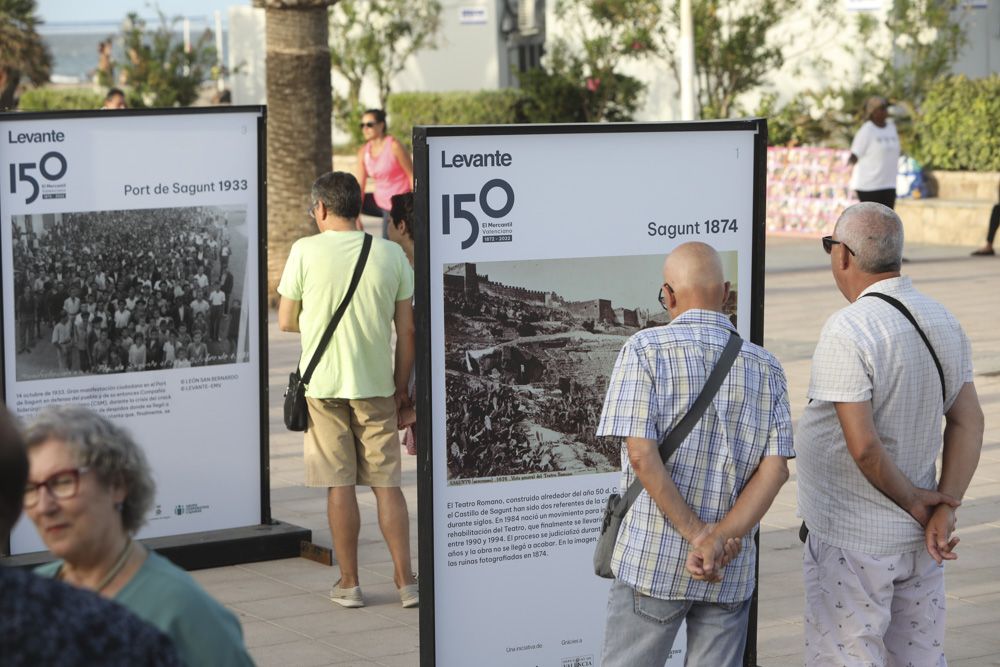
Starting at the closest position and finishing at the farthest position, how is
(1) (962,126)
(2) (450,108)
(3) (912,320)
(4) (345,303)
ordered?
1. (3) (912,320)
2. (4) (345,303)
3. (1) (962,126)
4. (2) (450,108)

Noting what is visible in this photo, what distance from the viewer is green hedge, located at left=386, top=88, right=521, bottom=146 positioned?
32.3 meters

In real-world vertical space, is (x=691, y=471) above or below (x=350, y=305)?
below

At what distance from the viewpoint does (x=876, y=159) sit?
1772 cm

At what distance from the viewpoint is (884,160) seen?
17.7 metres

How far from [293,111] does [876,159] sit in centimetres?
660

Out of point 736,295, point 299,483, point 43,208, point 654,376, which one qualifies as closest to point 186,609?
point 654,376

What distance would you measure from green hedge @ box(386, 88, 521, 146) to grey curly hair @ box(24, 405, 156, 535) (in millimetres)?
28553

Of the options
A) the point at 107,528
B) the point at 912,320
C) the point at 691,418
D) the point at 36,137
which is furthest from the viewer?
the point at 36,137

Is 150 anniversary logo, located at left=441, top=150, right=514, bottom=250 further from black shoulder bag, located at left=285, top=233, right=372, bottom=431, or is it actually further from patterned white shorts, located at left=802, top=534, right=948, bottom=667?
black shoulder bag, located at left=285, top=233, right=372, bottom=431

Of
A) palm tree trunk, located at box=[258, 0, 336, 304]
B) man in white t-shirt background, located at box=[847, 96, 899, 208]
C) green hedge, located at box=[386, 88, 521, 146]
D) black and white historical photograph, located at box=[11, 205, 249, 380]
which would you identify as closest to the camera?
black and white historical photograph, located at box=[11, 205, 249, 380]

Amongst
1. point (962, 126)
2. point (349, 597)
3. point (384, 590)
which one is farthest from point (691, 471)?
point (962, 126)

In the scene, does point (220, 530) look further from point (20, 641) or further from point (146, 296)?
point (20, 641)

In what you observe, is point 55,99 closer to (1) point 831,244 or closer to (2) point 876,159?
(2) point 876,159

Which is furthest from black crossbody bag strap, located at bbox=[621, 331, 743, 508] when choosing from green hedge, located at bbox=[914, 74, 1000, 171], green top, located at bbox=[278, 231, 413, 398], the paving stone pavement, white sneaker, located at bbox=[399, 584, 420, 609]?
green hedge, located at bbox=[914, 74, 1000, 171]
